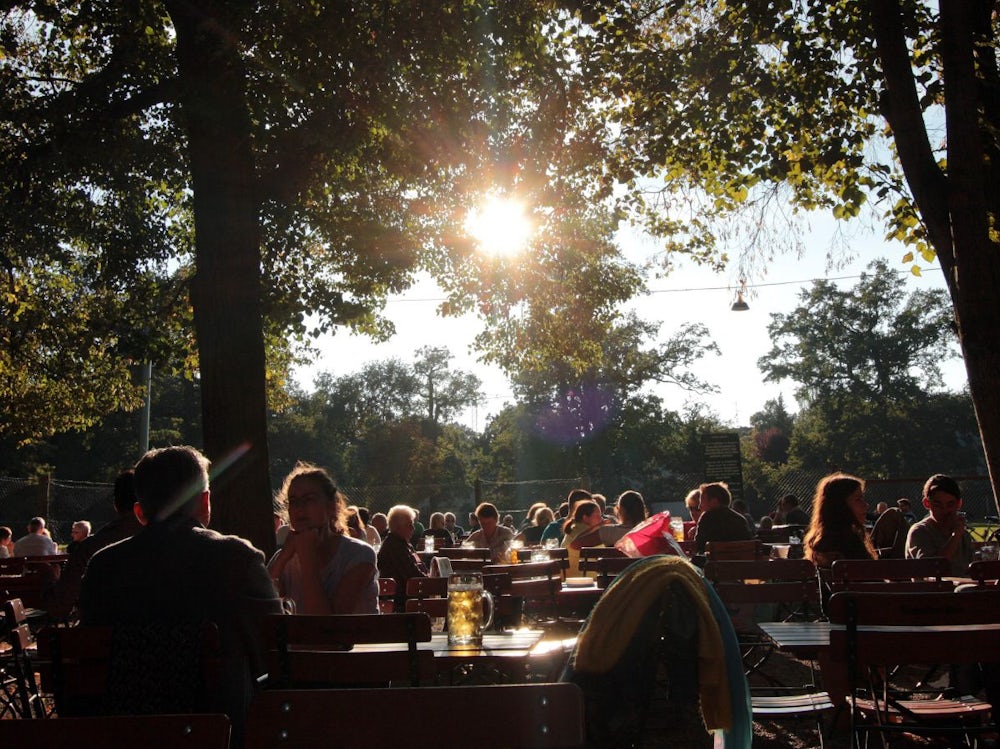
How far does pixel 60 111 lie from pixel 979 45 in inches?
358

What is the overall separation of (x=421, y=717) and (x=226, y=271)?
827 centimetres

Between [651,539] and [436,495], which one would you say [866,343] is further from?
[651,539]

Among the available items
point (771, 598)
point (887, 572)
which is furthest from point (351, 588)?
point (887, 572)

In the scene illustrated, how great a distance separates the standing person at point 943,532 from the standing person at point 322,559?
468 centimetres

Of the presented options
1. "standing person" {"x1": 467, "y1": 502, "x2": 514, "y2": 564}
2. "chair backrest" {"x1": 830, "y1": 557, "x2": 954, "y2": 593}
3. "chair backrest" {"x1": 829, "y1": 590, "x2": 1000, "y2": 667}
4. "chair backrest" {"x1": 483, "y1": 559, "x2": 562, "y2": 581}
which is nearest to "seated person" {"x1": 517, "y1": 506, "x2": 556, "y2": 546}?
"standing person" {"x1": 467, "y1": 502, "x2": 514, "y2": 564}

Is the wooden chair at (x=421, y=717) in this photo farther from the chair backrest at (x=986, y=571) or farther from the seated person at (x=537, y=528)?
the seated person at (x=537, y=528)

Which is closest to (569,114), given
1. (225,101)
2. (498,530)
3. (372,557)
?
(225,101)

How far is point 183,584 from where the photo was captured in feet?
11.3

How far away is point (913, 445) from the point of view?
68375 mm

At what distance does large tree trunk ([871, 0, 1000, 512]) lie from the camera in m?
6.80

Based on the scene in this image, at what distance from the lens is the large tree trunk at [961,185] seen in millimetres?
6797

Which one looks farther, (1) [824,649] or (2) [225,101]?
(2) [225,101]

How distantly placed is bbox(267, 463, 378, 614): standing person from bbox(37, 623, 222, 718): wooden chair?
67.4 inches

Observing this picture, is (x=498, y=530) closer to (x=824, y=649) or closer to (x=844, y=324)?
(x=824, y=649)
